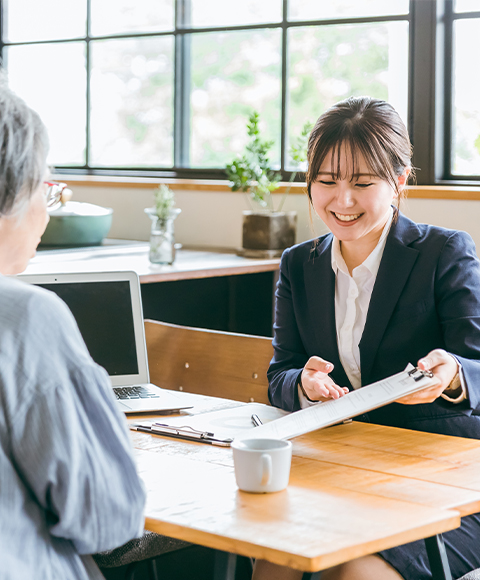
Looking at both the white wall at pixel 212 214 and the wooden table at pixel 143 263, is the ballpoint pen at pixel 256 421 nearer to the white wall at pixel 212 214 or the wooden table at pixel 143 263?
the wooden table at pixel 143 263

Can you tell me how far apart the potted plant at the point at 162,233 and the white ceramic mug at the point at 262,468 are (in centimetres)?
183

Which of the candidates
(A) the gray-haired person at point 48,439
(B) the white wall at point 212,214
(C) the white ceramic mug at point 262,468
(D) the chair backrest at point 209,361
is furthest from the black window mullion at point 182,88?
(A) the gray-haired person at point 48,439

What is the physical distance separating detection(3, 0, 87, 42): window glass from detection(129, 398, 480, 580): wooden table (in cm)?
347

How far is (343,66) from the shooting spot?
3582mm

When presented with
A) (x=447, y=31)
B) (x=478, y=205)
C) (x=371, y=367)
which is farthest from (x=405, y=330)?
(x=447, y=31)

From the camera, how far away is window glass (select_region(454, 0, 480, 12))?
330 centimetres

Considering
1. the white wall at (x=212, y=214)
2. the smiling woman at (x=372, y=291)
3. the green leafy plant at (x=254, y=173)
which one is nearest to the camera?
the smiling woman at (x=372, y=291)

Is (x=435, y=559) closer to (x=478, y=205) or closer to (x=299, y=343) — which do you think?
(x=299, y=343)

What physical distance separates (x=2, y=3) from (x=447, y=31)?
2.63 meters

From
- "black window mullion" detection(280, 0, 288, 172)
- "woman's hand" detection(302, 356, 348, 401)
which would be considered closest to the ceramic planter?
"black window mullion" detection(280, 0, 288, 172)

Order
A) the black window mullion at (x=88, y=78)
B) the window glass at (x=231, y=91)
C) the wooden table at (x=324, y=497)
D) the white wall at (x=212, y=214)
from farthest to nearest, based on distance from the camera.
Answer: the black window mullion at (x=88, y=78)
the window glass at (x=231, y=91)
the white wall at (x=212, y=214)
the wooden table at (x=324, y=497)

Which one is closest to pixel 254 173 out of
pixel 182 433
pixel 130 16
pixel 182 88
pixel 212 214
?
pixel 212 214

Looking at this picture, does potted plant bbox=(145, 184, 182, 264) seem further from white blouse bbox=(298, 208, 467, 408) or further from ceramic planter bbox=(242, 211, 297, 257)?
white blouse bbox=(298, 208, 467, 408)

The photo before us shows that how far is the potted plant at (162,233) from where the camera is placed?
9.50ft
